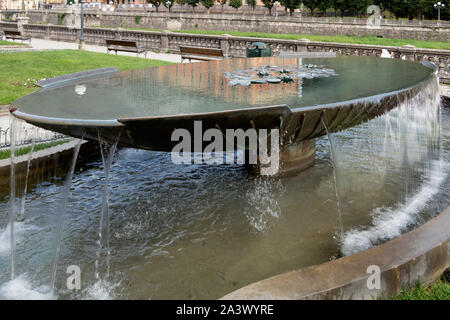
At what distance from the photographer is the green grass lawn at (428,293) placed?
3865 mm

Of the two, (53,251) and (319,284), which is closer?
(319,284)

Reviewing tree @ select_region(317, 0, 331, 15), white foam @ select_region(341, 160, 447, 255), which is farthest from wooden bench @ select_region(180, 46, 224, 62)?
tree @ select_region(317, 0, 331, 15)

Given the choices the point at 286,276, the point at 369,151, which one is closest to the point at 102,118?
the point at 286,276

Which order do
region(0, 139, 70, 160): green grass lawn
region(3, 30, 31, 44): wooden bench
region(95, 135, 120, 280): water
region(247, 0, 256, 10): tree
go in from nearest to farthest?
region(95, 135, 120, 280): water → region(0, 139, 70, 160): green grass lawn → region(3, 30, 31, 44): wooden bench → region(247, 0, 256, 10): tree

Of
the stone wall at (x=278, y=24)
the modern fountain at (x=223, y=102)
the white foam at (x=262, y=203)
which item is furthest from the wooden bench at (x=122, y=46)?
the stone wall at (x=278, y=24)

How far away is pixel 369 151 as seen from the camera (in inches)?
366

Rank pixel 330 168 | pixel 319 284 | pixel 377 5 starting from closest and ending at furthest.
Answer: pixel 319 284 < pixel 330 168 < pixel 377 5

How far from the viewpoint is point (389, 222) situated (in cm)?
615

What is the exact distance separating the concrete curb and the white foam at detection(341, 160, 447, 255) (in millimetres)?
1217

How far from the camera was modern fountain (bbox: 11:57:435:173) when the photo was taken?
4.54m

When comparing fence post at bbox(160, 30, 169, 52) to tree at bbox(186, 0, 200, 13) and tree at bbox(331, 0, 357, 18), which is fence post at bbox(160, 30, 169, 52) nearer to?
tree at bbox(331, 0, 357, 18)
